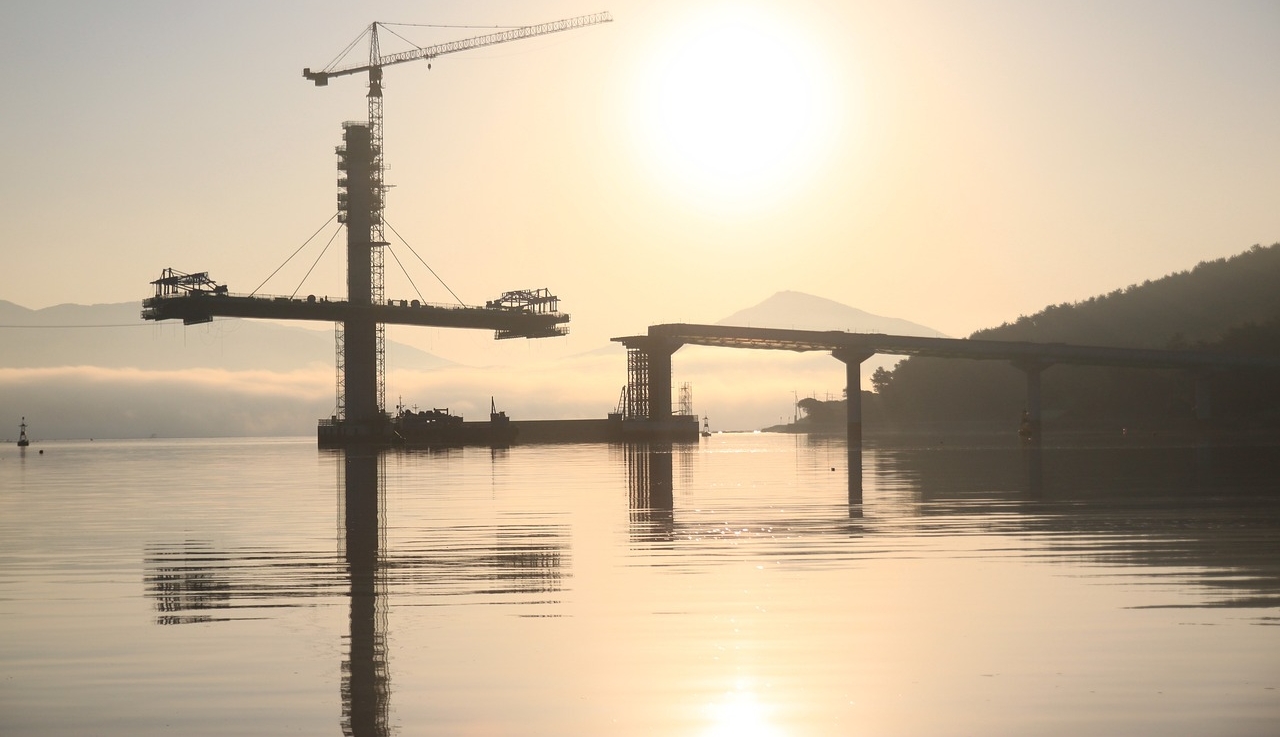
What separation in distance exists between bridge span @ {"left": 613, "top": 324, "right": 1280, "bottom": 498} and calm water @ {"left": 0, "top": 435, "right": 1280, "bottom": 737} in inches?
5320

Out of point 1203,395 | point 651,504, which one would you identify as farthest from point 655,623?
point 1203,395

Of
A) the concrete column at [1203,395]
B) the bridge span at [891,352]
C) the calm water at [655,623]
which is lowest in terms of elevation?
the calm water at [655,623]

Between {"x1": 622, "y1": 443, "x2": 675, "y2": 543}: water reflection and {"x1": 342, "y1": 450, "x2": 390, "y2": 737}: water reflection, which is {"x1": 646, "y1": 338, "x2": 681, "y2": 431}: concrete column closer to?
{"x1": 622, "y1": 443, "x2": 675, "y2": 543}: water reflection

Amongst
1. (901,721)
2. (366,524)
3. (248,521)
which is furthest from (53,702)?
(248,521)

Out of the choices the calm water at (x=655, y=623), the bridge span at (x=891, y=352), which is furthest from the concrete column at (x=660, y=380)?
the calm water at (x=655, y=623)

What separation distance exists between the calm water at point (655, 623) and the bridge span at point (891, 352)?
443 ft

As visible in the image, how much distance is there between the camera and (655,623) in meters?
15.7

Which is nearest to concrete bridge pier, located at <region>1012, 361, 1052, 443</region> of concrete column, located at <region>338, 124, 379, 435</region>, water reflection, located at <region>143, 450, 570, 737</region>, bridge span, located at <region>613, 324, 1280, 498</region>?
bridge span, located at <region>613, 324, 1280, 498</region>

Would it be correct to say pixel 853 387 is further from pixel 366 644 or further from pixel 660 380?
pixel 366 644

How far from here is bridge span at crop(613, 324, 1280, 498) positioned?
169 meters

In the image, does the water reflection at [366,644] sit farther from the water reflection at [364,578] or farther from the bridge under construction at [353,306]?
the bridge under construction at [353,306]

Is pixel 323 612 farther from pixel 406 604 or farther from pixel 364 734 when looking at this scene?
pixel 364 734

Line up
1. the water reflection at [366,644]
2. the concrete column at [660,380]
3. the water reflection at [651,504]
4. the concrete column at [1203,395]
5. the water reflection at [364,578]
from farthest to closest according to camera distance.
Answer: the concrete column at [1203,395]
the concrete column at [660,380]
the water reflection at [651,504]
the water reflection at [364,578]
the water reflection at [366,644]

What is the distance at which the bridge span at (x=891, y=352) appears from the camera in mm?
169125
